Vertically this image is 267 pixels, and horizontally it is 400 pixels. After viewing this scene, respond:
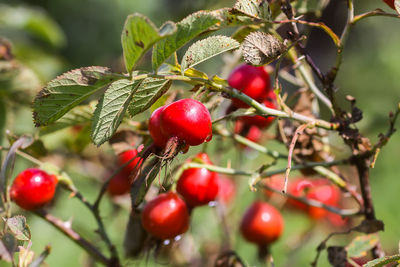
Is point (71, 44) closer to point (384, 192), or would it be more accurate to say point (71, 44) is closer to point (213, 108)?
point (384, 192)

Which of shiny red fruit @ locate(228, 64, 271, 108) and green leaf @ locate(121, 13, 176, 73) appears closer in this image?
green leaf @ locate(121, 13, 176, 73)

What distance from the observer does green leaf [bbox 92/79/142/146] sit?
64cm

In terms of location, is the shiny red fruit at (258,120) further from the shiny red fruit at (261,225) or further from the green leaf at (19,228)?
the green leaf at (19,228)

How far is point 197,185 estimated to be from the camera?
96 cm

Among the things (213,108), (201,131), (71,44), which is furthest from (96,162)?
(71,44)

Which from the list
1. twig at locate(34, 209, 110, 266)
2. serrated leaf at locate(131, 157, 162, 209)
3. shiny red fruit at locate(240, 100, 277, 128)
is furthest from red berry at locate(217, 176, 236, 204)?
serrated leaf at locate(131, 157, 162, 209)

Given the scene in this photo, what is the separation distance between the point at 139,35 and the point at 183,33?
2.4 inches

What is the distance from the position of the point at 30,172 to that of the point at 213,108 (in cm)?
40

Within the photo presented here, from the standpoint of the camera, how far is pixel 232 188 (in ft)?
5.30

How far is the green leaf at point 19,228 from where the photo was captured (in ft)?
→ 2.39

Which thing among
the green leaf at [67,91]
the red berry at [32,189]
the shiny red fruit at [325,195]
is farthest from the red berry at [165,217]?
the shiny red fruit at [325,195]

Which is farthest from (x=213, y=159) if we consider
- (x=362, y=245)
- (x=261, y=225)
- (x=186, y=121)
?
(x=186, y=121)

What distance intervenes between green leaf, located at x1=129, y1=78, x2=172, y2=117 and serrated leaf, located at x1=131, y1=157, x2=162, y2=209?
11cm

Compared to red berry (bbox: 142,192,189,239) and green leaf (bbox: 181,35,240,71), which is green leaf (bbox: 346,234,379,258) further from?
green leaf (bbox: 181,35,240,71)
